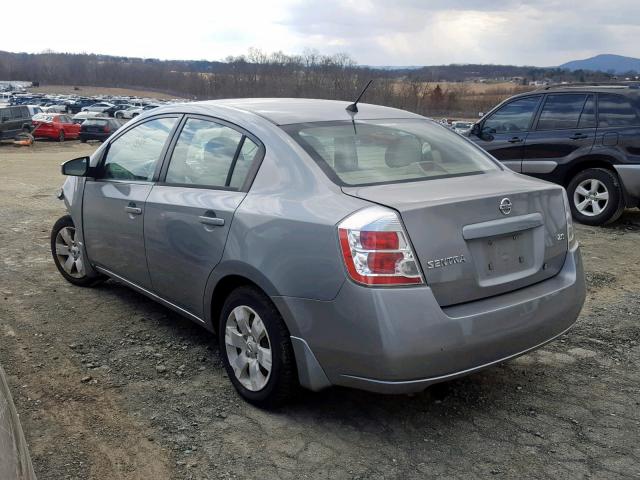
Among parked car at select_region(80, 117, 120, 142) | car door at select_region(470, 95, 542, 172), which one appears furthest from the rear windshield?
parked car at select_region(80, 117, 120, 142)

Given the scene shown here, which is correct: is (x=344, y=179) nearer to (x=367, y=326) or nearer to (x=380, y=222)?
(x=380, y=222)

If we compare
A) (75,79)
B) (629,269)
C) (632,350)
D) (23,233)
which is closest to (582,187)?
(629,269)

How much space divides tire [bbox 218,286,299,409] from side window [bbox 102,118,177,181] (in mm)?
1320

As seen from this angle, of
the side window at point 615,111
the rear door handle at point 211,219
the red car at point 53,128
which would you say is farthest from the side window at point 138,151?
the red car at point 53,128

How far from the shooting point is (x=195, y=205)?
3738 millimetres

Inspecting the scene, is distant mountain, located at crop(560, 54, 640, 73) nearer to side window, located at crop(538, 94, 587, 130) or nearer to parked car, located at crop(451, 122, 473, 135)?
parked car, located at crop(451, 122, 473, 135)

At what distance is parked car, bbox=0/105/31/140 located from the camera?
2706 cm

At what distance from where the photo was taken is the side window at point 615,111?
8.06m

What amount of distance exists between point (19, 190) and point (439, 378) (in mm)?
10790

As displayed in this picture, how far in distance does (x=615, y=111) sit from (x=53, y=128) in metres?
27.4

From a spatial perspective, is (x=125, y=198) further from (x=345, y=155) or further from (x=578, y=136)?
(x=578, y=136)

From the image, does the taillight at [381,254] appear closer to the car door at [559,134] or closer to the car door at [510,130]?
the car door at [559,134]

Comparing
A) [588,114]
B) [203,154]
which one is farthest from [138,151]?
[588,114]

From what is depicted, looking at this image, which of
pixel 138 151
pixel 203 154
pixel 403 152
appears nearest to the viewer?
pixel 403 152
